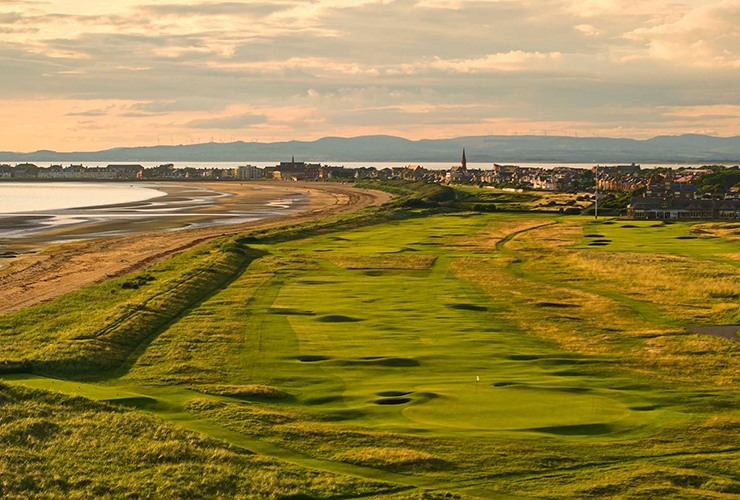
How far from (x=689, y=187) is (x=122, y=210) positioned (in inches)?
4009

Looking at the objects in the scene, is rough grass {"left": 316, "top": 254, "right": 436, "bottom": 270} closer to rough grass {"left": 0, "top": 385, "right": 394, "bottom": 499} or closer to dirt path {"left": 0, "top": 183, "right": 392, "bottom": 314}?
dirt path {"left": 0, "top": 183, "right": 392, "bottom": 314}

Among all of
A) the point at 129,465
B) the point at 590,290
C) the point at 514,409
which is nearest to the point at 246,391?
the point at 129,465

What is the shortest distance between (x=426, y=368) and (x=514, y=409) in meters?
6.18

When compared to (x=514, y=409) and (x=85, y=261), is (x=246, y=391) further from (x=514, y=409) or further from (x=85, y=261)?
(x=85, y=261)

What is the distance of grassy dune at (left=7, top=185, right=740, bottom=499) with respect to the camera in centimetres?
1869

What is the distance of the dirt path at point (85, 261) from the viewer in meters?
48.7

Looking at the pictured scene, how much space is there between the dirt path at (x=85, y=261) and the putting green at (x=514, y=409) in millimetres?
28340

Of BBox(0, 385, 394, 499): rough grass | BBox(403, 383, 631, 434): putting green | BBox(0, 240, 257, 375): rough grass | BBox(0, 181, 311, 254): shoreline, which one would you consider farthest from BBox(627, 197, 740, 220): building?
BBox(0, 385, 394, 499): rough grass

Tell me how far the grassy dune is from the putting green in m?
0.09

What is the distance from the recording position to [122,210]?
126m

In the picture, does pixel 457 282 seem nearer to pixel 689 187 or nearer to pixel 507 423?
pixel 507 423

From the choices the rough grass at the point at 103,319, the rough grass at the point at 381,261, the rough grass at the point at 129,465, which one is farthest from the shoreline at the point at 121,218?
the rough grass at the point at 129,465

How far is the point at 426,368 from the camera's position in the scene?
92.7 ft

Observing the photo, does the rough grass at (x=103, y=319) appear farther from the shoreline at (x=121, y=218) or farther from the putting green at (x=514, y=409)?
the shoreline at (x=121, y=218)
